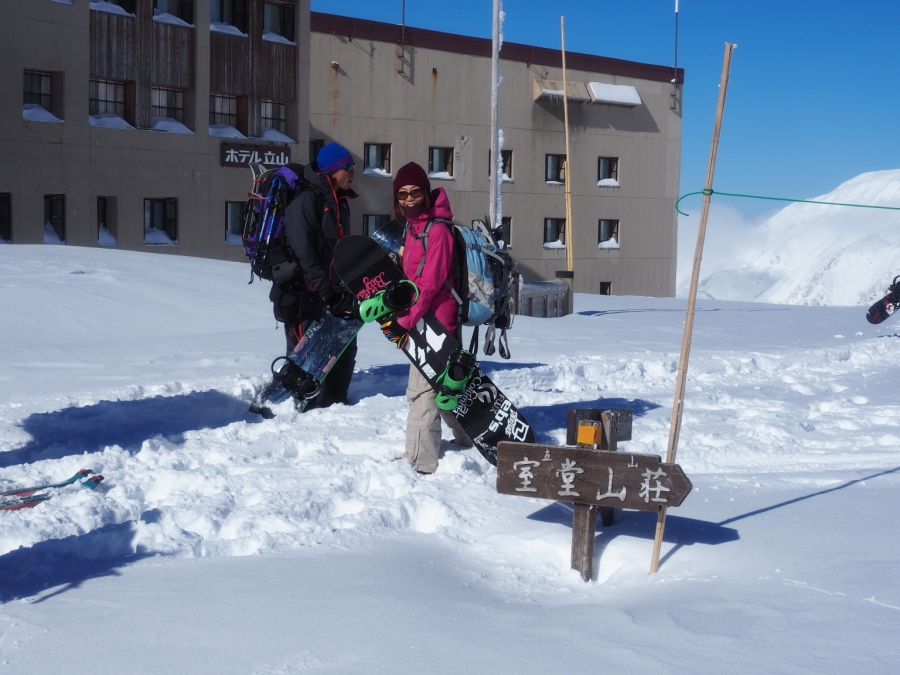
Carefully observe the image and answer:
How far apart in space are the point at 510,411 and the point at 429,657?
8.64ft

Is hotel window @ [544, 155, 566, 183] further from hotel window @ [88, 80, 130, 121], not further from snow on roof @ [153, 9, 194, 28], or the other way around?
hotel window @ [88, 80, 130, 121]

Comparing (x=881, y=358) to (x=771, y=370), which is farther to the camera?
(x=881, y=358)

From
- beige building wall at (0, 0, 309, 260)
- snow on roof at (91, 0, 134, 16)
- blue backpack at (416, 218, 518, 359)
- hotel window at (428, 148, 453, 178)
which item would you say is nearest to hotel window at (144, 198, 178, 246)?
beige building wall at (0, 0, 309, 260)

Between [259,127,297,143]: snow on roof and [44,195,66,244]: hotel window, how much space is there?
5.91 m

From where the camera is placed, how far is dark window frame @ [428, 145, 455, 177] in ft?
105

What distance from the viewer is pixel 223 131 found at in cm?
2675

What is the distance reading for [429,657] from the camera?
2.90m

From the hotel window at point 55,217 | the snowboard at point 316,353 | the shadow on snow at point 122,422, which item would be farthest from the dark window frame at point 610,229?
the shadow on snow at point 122,422

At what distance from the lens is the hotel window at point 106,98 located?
24.7m

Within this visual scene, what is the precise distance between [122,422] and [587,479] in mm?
3745

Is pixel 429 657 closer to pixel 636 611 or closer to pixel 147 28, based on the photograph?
pixel 636 611

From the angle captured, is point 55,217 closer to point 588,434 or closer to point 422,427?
point 422,427

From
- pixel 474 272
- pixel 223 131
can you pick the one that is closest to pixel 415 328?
pixel 474 272

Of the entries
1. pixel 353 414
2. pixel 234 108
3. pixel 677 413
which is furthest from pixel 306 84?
pixel 677 413
